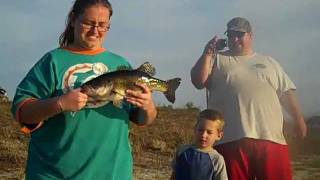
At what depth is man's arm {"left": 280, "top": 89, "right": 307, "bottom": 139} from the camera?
5.66m

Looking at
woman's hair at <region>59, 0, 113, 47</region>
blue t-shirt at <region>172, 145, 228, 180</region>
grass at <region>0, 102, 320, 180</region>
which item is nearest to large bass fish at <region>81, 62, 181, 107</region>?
woman's hair at <region>59, 0, 113, 47</region>

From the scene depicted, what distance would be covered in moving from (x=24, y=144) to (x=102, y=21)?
33.2 feet

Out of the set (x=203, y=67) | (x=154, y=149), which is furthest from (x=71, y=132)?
(x=154, y=149)

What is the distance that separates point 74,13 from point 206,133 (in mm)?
1942

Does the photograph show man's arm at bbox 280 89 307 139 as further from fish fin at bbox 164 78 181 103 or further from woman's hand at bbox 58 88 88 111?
woman's hand at bbox 58 88 88 111

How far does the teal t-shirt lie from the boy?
157cm

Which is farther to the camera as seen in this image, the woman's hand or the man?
the man

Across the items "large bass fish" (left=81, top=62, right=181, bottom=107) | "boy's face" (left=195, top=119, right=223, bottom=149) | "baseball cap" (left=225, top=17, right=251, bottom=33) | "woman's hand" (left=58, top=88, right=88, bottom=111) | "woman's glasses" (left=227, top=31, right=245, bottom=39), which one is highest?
"baseball cap" (left=225, top=17, right=251, bottom=33)

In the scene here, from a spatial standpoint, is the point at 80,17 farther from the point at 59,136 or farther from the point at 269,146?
the point at 269,146

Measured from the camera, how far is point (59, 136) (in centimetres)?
329

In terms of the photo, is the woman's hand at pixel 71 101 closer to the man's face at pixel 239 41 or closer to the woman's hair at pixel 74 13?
the woman's hair at pixel 74 13

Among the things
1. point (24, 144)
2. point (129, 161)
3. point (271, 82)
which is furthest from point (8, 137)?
point (129, 161)

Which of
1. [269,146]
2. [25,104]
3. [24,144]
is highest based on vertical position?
[25,104]

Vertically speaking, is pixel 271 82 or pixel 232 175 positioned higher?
pixel 271 82
